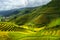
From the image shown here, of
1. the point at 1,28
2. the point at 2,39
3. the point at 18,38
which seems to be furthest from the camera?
the point at 1,28

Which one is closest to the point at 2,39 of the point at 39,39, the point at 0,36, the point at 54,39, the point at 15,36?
the point at 0,36

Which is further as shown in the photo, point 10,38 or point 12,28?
point 12,28

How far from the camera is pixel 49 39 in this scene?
48969 mm

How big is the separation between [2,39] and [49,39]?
481 inches

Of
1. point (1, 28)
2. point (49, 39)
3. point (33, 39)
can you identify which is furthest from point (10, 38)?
point (1, 28)

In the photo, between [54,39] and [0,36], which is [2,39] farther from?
[54,39]

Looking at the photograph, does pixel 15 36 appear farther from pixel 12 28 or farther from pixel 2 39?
pixel 12 28

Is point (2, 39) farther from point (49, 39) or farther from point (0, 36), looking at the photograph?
point (49, 39)

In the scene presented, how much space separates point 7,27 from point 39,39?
18.8 m

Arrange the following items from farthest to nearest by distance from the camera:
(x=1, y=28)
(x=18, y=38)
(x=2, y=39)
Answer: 1. (x=1, y=28)
2. (x=18, y=38)
3. (x=2, y=39)

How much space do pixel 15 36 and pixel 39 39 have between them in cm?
769

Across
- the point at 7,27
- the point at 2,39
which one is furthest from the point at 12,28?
the point at 2,39

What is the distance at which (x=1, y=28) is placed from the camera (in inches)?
2527

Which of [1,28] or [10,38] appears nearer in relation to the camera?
[10,38]
